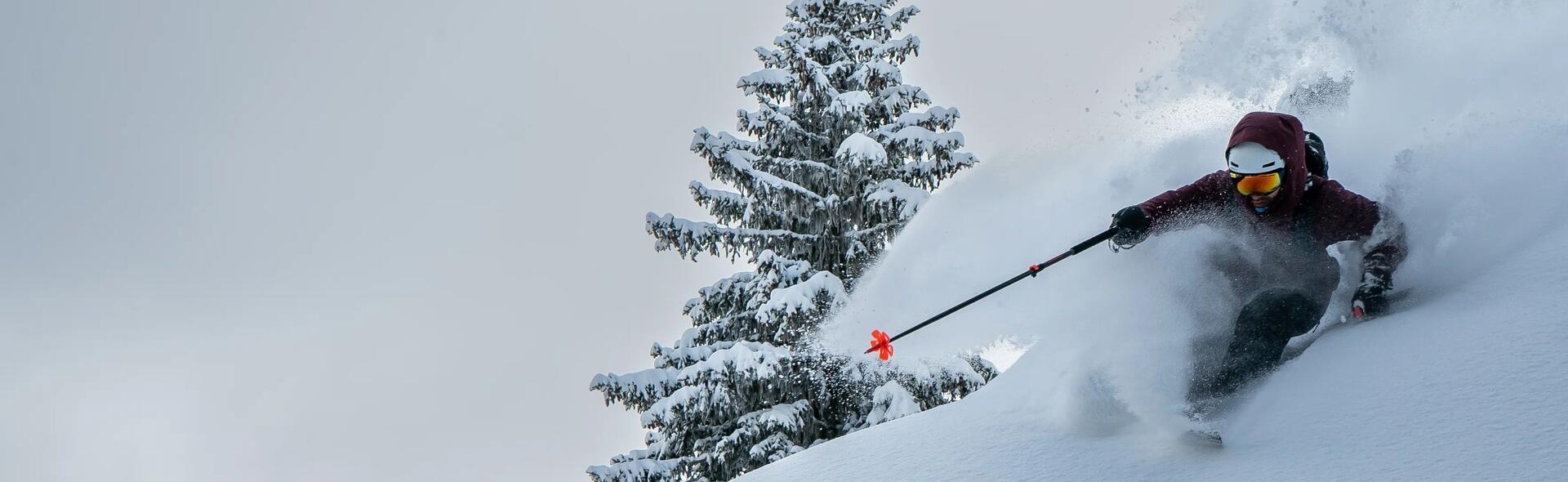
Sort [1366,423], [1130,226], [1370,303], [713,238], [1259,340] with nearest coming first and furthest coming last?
[1366,423] < [1259,340] < [1370,303] < [1130,226] < [713,238]

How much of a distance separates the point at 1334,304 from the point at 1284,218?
1.35ft

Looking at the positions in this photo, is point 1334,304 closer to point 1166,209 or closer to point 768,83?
point 1166,209

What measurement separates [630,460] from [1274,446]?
9158 mm

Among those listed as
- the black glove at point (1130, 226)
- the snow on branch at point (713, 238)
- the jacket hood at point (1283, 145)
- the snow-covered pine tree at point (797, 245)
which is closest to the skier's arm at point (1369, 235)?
the jacket hood at point (1283, 145)

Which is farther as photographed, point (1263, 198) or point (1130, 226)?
point (1130, 226)

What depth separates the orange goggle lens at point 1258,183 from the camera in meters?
4.02

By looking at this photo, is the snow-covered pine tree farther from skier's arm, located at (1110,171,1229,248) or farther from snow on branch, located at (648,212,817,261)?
skier's arm, located at (1110,171,1229,248)

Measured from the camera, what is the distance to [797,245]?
37.3ft

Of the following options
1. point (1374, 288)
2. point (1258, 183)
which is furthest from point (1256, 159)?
point (1374, 288)

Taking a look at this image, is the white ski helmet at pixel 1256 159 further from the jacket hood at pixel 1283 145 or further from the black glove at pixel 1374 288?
the black glove at pixel 1374 288

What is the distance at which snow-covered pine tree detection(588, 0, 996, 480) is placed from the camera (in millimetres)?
10055

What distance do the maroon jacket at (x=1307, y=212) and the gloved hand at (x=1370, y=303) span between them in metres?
0.02

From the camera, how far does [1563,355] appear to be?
289 centimetres

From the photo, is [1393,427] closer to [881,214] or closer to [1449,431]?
[1449,431]
